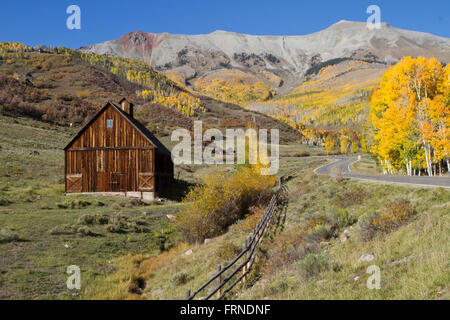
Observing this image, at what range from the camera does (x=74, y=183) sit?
34750 mm

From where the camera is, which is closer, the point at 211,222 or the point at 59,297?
the point at 59,297

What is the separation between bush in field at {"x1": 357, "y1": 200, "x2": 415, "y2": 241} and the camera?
41.9ft

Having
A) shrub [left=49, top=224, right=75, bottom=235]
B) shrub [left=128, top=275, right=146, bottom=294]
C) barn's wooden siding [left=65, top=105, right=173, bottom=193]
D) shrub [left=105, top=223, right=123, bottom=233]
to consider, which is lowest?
shrub [left=128, top=275, right=146, bottom=294]

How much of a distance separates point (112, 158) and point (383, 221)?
2894 centimetres

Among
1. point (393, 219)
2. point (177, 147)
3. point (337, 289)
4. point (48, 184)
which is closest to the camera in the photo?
point (337, 289)

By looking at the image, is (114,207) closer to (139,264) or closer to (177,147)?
(139,264)

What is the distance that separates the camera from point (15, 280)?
12719 mm

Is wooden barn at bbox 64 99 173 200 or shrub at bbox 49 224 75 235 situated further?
wooden barn at bbox 64 99 173 200

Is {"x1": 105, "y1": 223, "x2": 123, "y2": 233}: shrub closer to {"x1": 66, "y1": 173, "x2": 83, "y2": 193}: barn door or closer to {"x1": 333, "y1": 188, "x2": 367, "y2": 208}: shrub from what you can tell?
{"x1": 333, "y1": 188, "x2": 367, "y2": 208}: shrub

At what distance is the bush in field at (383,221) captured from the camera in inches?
503

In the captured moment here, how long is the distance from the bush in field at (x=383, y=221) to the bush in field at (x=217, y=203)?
37.9 ft

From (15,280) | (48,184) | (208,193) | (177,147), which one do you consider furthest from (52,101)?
(15,280)

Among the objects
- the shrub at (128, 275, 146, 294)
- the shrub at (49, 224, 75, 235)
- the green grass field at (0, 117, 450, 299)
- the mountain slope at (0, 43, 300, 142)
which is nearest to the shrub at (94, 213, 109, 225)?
the green grass field at (0, 117, 450, 299)
